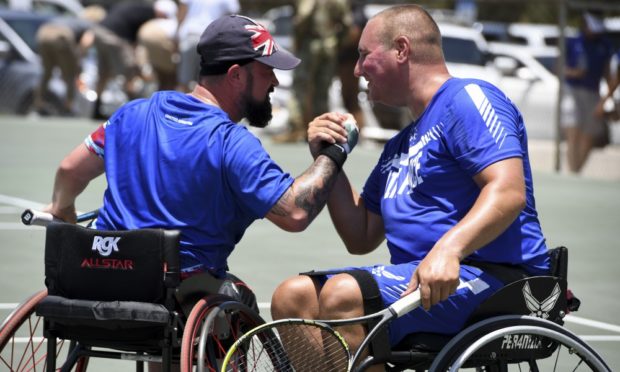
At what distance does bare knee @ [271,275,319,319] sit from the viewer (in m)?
4.22

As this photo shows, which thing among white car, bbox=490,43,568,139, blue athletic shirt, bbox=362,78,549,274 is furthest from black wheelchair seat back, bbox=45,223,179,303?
white car, bbox=490,43,568,139

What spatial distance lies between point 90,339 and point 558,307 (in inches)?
61.1

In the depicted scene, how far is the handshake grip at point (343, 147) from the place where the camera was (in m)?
4.42

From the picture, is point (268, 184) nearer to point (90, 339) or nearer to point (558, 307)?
point (90, 339)

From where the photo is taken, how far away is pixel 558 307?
4277 mm

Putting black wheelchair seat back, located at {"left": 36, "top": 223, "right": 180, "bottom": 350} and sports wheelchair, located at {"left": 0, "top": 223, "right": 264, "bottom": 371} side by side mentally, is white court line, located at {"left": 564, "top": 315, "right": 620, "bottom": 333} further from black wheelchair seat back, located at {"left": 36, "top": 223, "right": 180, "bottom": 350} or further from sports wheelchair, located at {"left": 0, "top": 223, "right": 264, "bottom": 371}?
black wheelchair seat back, located at {"left": 36, "top": 223, "right": 180, "bottom": 350}

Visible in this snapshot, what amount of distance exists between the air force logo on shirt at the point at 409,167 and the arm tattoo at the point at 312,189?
0.25 metres

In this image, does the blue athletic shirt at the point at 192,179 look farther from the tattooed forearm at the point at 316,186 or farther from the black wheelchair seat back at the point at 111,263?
the black wheelchair seat back at the point at 111,263

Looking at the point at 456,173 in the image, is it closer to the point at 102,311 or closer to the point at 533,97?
the point at 102,311

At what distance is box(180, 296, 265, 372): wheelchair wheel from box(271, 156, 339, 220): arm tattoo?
0.36 metres

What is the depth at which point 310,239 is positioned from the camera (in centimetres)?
971

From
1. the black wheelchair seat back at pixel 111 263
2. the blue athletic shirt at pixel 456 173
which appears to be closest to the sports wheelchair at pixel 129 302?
the black wheelchair seat back at pixel 111 263

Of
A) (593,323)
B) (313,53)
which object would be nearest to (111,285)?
(593,323)

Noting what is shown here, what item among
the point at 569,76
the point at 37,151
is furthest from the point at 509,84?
the point at 37,151
